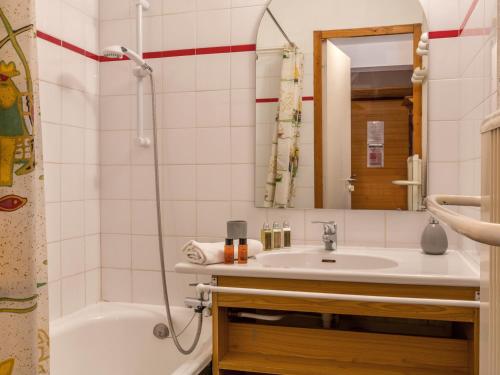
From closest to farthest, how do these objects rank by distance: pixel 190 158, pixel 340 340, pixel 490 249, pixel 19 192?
pixel 490 249
pixel 19 192
pixel 340 340
pixel 190 158

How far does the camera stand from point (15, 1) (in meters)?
0.85

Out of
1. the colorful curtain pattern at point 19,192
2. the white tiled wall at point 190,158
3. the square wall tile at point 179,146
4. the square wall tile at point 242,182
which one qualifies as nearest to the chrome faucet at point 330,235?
the white tiled wall at point 190,158

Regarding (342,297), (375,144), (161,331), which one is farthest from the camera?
(161,331)

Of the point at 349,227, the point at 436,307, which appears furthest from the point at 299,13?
the point at 436,307

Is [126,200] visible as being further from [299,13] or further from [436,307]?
[436,307]

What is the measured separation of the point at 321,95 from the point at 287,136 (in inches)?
8.9

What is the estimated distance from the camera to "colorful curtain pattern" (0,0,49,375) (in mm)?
835

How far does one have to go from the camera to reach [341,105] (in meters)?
2.01

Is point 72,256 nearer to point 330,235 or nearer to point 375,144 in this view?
point 330,235

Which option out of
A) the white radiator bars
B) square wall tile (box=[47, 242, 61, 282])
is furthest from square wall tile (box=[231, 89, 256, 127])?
the white radiator bars

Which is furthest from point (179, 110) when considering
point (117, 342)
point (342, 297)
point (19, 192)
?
point (19, 192)

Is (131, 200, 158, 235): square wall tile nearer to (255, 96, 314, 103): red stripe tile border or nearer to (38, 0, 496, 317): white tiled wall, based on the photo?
(38, 0, 496, 317): white tiled wall

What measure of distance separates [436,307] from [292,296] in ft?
1.43

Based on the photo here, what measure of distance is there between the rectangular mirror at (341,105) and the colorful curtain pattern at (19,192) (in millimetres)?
1302
